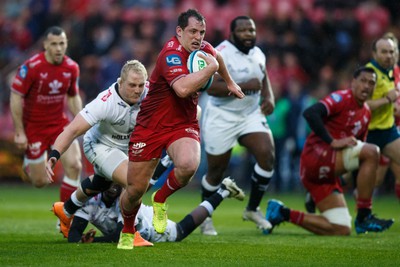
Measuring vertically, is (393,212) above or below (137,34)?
below

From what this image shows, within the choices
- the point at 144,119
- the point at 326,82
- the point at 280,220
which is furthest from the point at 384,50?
the point at 326,82

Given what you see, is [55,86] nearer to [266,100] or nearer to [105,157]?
[266,100]

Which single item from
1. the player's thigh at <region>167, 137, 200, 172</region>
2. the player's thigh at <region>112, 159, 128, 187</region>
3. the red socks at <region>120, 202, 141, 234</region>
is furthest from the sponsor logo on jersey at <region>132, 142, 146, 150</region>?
the red socks at <region>120, 202, 141, 234</region>

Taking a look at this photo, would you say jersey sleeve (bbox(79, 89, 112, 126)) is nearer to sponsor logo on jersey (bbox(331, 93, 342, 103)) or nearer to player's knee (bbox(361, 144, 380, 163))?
sponsor logo on jersey (bbox(331, 93, 342, 103))

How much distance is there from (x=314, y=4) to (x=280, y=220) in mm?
10692

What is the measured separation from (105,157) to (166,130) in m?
1.07

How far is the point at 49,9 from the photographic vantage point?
2422 cm

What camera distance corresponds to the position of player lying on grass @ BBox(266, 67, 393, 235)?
11.2 meters

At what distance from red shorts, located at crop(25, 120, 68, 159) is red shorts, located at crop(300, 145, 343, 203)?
12.4 feet

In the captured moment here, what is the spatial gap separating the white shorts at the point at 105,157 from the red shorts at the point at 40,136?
3073 millimetres

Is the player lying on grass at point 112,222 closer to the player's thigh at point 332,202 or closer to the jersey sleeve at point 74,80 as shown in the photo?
the player's thigh at point 332,202

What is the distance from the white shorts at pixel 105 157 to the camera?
9.54 meters

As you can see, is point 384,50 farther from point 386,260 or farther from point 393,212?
point 386,260

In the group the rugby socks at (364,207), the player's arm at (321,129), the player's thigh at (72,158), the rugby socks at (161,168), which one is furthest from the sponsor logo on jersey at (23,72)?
the rugby socks at (364,207)
